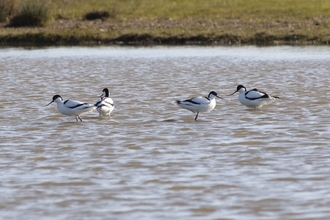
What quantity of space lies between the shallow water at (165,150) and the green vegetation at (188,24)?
854 cm

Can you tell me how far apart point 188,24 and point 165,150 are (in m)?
23.2

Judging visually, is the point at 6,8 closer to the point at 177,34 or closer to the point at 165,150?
the point at 177,34

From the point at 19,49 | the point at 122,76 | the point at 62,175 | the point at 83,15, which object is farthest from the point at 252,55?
the point at 62,175

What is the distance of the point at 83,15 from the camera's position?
37.7 metres

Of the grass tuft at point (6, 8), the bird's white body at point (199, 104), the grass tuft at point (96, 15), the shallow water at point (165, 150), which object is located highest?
the grass tuft at point (6, 8)

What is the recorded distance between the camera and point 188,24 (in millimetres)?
32969

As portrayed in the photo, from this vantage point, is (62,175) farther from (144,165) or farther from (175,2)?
(175,2)

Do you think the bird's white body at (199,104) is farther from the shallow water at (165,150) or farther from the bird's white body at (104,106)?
the bird's white body at (104,106)

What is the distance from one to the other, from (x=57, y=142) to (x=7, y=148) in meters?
0.74

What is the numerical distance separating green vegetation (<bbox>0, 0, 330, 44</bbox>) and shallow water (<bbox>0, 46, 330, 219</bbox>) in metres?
8.54

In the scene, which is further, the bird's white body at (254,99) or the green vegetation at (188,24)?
the green vegetation at (188,24)

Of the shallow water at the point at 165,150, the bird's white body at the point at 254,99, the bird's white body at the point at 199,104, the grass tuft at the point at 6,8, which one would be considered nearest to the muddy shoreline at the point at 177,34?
the grass tuft at the point at 6,8

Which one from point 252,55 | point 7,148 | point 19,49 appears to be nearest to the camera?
point 7,148

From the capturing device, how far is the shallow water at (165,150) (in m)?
7.36
